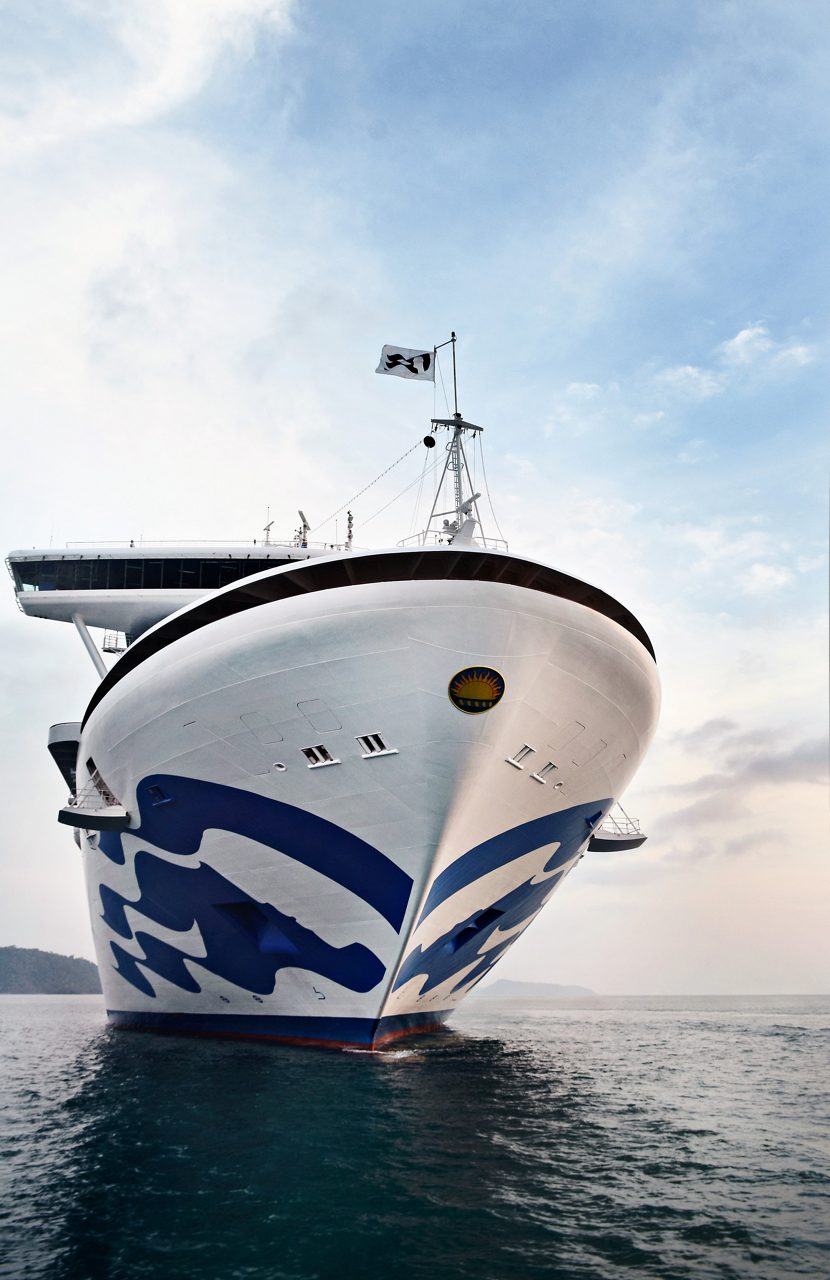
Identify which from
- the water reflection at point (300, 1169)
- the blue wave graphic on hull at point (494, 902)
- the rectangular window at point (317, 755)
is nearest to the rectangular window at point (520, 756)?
the blue wave graphic on hull at point (494, 902)

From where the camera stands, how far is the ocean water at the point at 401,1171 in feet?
20.7

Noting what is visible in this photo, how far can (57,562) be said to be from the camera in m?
25.3

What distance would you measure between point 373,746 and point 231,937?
19.0ft

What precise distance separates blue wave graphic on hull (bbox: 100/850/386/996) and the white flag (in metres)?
12.4

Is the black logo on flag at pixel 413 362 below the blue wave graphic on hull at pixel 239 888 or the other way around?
the other way around

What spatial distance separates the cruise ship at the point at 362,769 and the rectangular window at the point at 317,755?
3 cm

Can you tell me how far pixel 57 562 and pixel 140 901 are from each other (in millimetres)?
12215

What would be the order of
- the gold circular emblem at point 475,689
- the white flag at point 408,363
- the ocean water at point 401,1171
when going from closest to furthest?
the ocean water at point 401,1171 < the gold circular emblem at point 475,689 < the white flag at point 408,363

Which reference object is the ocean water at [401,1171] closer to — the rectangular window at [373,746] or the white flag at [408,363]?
the rectangular window at [373,746]

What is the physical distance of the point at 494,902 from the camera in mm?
15852

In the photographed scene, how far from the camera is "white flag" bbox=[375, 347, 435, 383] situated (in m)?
19.4

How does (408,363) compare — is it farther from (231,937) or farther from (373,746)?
(231,937)

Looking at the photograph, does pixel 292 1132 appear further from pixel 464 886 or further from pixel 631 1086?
pixel 631 1086

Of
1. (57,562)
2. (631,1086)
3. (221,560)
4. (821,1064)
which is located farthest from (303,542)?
(821,1064)
